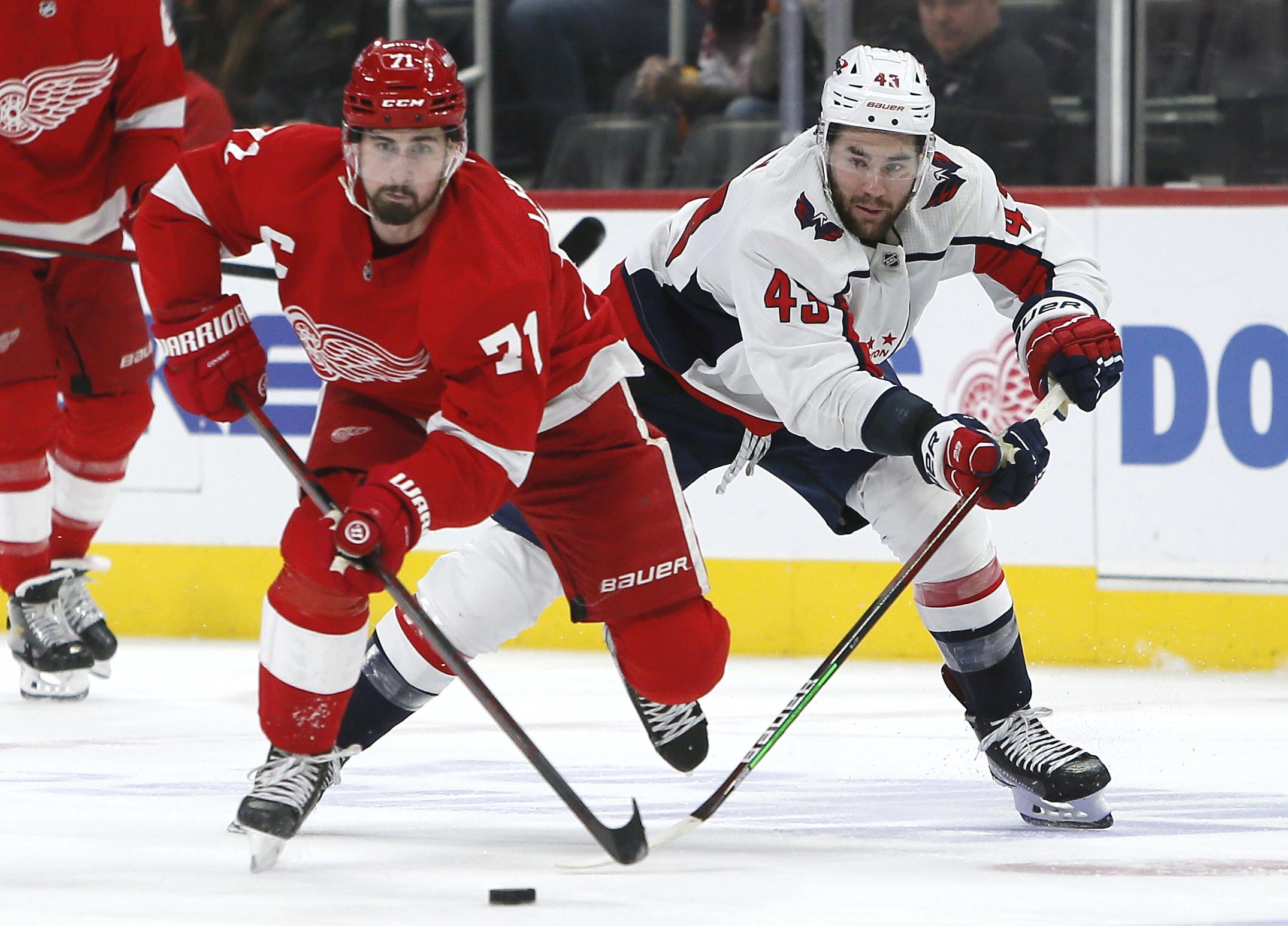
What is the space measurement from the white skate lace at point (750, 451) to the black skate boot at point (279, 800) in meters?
0.82

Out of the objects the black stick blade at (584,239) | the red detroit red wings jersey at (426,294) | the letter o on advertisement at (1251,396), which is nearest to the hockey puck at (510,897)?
the red detroit red wings jersey at (426,294)

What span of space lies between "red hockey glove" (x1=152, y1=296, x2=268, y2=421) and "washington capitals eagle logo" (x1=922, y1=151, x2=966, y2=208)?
3.10 ft

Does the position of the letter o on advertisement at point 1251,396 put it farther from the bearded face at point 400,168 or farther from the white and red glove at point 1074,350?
the bearded face at point 400,168

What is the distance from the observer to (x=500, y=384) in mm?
2551

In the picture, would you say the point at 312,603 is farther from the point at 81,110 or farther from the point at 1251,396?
the point at 1251,396

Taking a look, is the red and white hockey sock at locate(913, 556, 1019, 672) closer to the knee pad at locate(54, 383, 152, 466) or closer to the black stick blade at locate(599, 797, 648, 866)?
the black stick blade at locate(599, 797, 648, 866)

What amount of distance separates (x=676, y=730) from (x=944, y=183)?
0.88 meters

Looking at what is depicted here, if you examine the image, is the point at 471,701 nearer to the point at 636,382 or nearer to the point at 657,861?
the point at 636,382

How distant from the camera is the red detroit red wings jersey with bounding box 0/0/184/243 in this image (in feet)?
13.3

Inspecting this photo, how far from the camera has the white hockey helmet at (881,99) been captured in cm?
286

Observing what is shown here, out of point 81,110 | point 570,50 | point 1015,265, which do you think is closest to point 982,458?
point 1015,265

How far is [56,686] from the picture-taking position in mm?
4215

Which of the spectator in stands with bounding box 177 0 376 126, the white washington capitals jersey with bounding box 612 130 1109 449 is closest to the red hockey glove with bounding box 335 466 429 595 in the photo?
the white washington capitals jersey with bounding box 612 130 1109 449

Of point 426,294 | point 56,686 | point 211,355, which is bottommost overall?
point 56,686
